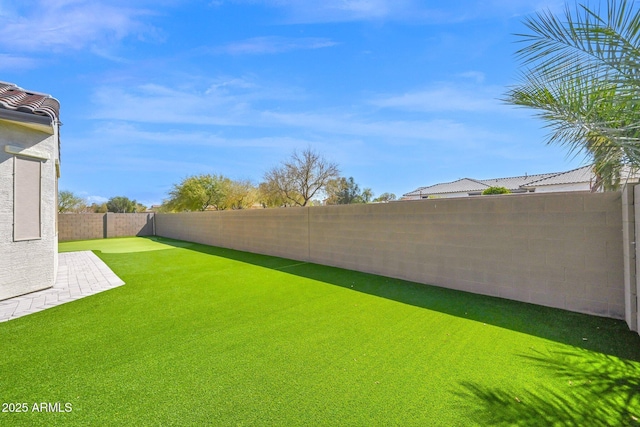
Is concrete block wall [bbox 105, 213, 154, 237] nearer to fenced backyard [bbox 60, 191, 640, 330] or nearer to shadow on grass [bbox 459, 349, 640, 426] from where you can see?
fenced backyard [bbox 60, 191, 640, 330]

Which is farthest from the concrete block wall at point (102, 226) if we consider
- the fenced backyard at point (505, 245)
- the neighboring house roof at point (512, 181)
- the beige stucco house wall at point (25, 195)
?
the neighboring house roof at point (512, 181)

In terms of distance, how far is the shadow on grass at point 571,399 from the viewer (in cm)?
179

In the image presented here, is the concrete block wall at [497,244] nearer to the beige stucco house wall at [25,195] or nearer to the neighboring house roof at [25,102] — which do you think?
the beige stucco house wall at [25,195]

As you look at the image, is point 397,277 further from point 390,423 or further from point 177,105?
point 177,105

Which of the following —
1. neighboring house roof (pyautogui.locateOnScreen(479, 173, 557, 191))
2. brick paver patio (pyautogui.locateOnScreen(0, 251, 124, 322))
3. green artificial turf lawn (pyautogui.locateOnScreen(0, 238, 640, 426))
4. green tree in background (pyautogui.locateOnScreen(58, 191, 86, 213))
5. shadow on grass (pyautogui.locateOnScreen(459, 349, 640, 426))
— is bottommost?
brick paver patio (pyautogui.locateOnScreen(0, 251, 124, 322))

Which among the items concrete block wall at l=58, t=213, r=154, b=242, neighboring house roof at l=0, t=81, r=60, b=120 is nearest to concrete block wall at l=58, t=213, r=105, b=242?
concrete block wall at l=58, t=213, r=154, b=242

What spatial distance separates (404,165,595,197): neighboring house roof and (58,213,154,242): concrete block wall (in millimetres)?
22027

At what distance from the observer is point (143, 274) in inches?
270

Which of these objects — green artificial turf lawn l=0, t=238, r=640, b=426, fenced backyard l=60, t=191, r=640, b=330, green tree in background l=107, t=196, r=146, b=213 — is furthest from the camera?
green tree in background l=107, t=196, r=146, b=213

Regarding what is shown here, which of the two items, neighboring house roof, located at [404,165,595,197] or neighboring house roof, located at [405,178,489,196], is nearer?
neighboring house roof, located at [404,165,595,197]

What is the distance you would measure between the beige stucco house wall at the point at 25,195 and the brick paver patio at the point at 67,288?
0.98ft

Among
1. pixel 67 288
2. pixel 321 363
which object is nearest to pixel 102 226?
pixel 67 288

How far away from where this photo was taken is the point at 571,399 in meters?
1.98

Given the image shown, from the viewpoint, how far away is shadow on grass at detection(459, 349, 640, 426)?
1.79 m
